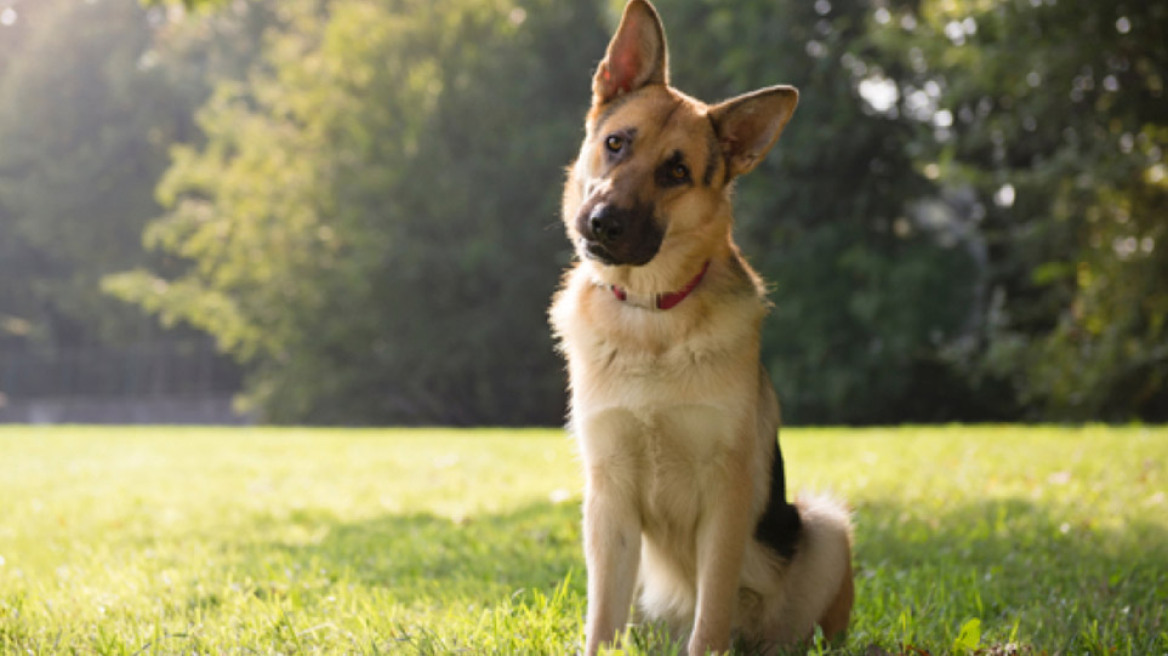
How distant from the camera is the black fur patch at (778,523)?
3.62m

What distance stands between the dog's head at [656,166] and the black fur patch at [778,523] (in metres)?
0.85

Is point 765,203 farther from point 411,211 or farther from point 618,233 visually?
point 618,233

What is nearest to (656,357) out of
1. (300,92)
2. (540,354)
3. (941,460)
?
(941,460)

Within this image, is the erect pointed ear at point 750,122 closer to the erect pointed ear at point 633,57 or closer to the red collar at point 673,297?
the erect pointed ear at point 633,57

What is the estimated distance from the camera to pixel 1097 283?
590 inches

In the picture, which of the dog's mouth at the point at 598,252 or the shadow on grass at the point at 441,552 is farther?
the shadow on grass at the point at 441,552

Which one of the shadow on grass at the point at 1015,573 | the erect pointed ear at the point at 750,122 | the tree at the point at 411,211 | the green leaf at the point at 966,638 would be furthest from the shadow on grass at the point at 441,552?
the tree at the point at 411,211

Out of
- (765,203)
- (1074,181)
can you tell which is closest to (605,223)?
(1074,181)

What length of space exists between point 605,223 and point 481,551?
113 inches

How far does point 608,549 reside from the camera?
3.36 metres

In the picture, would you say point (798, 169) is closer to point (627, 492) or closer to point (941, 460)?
point (941, 460)

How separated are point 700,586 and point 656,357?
764 mm

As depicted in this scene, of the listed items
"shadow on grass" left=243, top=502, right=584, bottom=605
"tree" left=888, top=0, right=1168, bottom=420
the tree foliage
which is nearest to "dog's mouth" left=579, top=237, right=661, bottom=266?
"shadow on grass" left=243, top=502, right=584, bottom=605

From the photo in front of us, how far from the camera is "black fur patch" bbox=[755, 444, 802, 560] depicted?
3.62m
